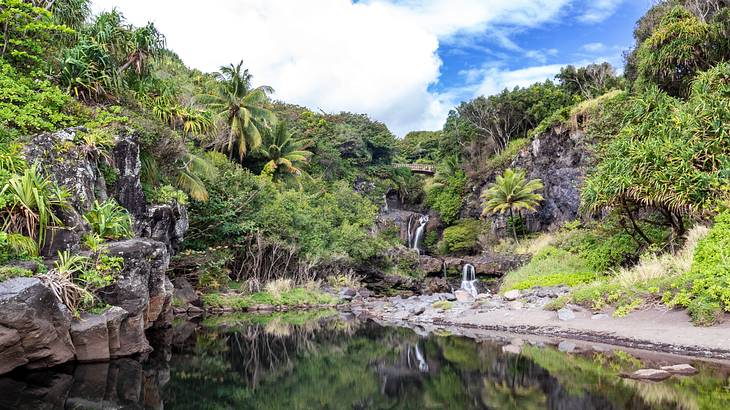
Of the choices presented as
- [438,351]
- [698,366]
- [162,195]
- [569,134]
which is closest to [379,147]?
[569,134]

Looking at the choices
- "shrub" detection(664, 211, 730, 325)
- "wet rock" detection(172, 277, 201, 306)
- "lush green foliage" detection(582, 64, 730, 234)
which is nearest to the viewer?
"shrub" detection(664, 211, 730, 325)

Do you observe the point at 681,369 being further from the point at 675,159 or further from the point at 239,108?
the point at 239,108

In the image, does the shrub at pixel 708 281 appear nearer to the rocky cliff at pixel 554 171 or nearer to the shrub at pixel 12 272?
the shrub at pixel 12 272

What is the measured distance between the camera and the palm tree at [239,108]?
31.4 meters

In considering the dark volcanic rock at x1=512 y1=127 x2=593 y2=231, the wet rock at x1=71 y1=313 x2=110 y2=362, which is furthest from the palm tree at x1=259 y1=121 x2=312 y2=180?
the wet rock at x1=71 y1=313 x2=110 y2=362

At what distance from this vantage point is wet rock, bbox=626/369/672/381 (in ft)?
25.0

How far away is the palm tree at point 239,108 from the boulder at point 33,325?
23216mm

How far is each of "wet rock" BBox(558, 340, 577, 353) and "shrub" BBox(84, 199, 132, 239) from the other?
1052cm

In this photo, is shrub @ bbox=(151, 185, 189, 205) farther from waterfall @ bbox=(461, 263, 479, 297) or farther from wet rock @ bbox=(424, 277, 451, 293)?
waterfall @ bbox=(461, 263, 479, 297)

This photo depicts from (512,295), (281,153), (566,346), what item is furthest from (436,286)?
(566,346)

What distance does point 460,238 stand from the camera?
129ft

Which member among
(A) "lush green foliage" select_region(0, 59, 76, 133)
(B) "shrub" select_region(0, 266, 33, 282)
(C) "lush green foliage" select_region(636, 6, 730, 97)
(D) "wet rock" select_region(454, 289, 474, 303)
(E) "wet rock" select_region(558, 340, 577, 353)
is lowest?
(E) "wet rock" select_region(558, 340, 577, 353)

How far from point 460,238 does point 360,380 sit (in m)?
31.6

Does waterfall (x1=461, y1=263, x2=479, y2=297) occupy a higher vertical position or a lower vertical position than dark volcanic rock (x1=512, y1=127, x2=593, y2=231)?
lower
